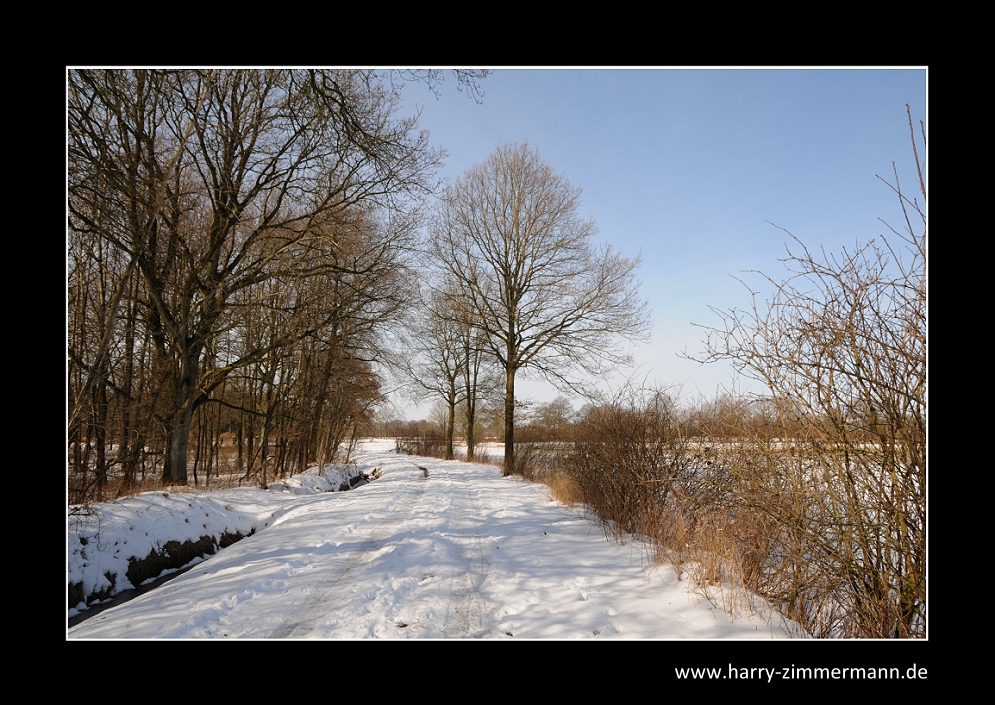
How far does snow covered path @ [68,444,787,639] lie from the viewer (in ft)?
12.9

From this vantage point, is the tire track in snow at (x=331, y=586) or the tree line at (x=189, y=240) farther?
the tree line at (x=189, y=240)

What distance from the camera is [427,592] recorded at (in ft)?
16.0

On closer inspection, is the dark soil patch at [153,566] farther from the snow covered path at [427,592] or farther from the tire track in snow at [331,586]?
the tire track in snow at [331,586]

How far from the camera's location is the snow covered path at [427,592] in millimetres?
3926

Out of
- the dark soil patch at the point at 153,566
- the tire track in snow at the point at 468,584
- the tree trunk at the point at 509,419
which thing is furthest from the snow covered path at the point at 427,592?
the tree trunk at the point at 509,419

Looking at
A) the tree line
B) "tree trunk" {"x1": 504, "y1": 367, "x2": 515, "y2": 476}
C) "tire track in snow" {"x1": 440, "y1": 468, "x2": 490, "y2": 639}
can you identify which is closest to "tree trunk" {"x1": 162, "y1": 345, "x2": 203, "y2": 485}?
the tree line

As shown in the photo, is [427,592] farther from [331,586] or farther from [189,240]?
[189,240]

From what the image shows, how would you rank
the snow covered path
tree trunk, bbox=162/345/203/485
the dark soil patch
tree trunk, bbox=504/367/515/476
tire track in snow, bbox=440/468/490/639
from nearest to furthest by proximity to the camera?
the snow covered path
tire track in snow, bbox=440/468/490/639
the dark soil patch
tree trunk, bbox=162/345/203/485
tree trunk, bbox=504/367/515/476

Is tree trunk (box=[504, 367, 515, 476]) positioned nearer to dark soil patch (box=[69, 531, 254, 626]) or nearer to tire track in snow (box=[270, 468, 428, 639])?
tire track in snow (box=[270, 468, 428, 639])

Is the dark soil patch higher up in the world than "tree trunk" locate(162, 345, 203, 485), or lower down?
lower down

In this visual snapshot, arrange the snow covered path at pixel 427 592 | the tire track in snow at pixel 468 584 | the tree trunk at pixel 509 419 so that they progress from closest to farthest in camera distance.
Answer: the snow covered path at pixel 427 592, the tire track in snow at pixel 468 584, the tree trunk at pixel 509 419

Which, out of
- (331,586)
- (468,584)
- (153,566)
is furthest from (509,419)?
(331,586)
